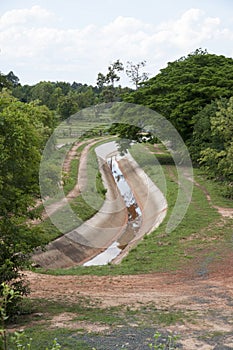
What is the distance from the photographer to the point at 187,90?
1447 inches

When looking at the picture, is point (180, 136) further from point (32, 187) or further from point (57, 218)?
point (32, 187)

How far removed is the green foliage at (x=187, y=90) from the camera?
3562cm

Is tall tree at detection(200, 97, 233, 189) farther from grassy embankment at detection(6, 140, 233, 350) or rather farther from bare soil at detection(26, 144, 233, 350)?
bare soil at detection(26, 144, 233, 350)

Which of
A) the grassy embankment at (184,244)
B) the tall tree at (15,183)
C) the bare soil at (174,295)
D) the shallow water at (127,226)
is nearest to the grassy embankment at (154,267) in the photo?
the grassy embankment at (184,244)

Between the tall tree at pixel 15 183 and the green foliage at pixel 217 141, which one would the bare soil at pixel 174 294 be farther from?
the green foliage at pixel 217 141

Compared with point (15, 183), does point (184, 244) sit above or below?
below

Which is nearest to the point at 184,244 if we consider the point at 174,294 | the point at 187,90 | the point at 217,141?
the point at 174,294

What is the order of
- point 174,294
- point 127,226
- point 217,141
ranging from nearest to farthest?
point 174,294, point 127,226, point 217,141

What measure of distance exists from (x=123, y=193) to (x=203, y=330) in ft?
81.0

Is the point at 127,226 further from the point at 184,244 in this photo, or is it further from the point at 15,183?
the point at 15,183

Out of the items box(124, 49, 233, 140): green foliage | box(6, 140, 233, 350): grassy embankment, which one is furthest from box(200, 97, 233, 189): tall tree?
box(124, 49, 233, 140): green foliage

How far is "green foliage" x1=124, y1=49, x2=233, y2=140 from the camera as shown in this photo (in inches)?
1403

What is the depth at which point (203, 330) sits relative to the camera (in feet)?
32.4

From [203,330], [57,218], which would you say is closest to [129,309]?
[203,330]
